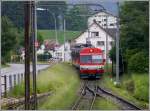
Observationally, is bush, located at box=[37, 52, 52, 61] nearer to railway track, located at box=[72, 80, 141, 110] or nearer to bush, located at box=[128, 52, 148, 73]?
railway track, located at box=[72, 80, 141, 110]

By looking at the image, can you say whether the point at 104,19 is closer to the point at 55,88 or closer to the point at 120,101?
the point at 55,88

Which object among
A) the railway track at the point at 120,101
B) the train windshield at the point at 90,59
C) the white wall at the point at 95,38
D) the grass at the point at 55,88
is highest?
the white wall at the point at 95,38

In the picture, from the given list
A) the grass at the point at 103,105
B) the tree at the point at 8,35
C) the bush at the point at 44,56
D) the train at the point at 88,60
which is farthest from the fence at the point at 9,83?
the train at the point at 88,60

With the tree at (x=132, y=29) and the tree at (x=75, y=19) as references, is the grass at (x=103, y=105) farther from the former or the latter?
the tree at (x=75, y=19)

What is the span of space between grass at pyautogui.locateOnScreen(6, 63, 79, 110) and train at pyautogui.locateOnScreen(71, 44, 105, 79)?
2966 millimetres

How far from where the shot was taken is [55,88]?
10.0 metres

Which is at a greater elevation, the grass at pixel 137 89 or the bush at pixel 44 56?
the bush at pixel 44 56

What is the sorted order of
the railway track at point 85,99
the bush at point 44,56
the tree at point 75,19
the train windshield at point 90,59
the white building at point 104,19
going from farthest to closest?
1. the train windshield at point 90,59
2. the bush at point 44,56
3. the white building at point 104,19
4. the railway track at point 85,99
5. the tree at point 75,19

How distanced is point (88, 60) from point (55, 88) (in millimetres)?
5619

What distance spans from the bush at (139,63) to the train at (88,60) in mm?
5422

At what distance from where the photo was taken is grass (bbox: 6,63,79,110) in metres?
8.67

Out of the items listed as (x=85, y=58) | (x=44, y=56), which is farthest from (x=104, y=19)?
(x=85, y=58)

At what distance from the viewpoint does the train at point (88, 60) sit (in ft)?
48.2

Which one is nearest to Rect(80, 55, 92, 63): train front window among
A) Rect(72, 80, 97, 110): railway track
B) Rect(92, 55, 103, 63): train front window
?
Rect(92, 55, 103, 63): train front window
